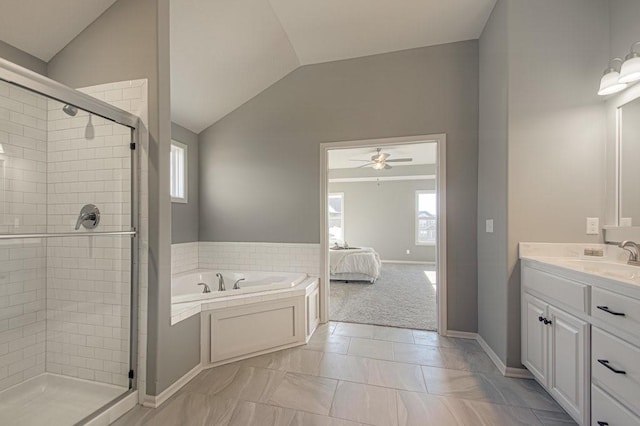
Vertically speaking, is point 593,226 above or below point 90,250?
above

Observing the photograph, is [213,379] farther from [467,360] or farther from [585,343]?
[585,343]

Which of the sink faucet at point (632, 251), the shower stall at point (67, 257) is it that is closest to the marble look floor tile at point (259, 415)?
the shower stall at point (67, 257)

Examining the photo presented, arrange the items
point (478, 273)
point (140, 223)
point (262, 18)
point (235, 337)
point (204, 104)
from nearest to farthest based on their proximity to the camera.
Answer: point (140, 223) → point (235, 337) → point (262, 18) → point (478, 273) → point (204, 104)

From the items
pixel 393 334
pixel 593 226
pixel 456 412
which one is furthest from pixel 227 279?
pixel 593 226

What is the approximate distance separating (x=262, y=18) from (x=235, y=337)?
2.99m

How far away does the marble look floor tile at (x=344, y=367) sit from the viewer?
2111mm

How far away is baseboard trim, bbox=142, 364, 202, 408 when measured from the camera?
179 centimetres

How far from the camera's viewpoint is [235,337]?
2.38 m

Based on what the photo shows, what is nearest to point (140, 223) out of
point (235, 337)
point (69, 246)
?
point (69, 246)

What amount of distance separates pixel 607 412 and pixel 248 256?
3.26 meters

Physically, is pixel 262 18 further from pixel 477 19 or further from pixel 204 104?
pixel 477 19

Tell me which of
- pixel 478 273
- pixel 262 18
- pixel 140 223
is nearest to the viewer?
pixel 140 223

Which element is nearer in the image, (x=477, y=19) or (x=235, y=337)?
(x=235, y=337)

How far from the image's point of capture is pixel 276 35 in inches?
110
